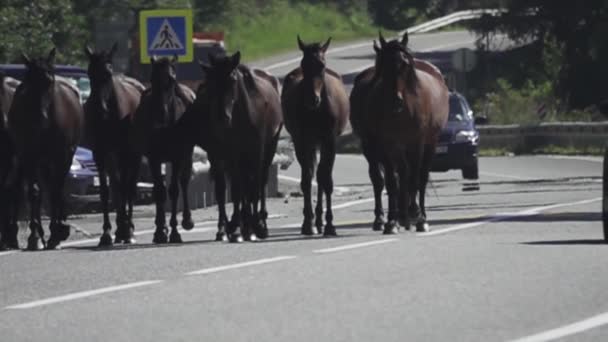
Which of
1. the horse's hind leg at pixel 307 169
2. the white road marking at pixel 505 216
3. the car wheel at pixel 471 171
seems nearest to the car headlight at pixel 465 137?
the car wheel at pixel 471 171

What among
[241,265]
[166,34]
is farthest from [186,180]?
[166,34]

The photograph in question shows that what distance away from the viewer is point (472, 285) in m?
16.4

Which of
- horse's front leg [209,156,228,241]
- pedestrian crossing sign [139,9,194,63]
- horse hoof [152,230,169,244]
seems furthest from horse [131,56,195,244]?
pedestrian crossing sign [139,9,194,63]

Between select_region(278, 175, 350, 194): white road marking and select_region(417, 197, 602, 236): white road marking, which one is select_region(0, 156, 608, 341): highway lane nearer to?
select_region(417, 197, 602, 236): white road marking

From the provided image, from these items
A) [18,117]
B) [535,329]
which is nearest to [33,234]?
[18,117]

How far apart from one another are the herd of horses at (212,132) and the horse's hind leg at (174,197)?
0.7 inches

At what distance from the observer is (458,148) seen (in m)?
41.0

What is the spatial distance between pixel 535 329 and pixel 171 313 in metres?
2.59

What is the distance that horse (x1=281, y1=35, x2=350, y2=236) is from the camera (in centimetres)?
2409

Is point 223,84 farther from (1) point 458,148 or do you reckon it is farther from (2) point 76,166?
(1) point 458,148

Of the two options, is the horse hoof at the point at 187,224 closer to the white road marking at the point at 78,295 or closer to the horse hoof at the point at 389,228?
the horse hoof at the point at 389,228

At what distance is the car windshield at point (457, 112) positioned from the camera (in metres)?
42.0

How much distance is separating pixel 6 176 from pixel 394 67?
4417mm

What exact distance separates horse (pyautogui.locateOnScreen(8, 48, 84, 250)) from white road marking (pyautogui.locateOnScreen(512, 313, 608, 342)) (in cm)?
965
